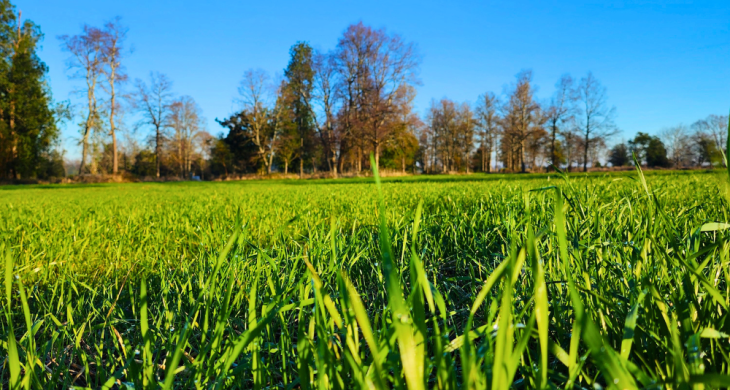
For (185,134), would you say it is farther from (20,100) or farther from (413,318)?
(413,318)

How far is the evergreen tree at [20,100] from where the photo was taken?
26266mm

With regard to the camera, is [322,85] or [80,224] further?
[322,85]

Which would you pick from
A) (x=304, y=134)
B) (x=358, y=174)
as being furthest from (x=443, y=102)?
(x=358, y=174)

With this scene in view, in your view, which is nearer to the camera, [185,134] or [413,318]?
[413,318]

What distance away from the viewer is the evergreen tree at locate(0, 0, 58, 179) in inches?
1034

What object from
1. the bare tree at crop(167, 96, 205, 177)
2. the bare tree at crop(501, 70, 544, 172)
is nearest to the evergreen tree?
the bare tree at crop(167, 96, 205, 177)

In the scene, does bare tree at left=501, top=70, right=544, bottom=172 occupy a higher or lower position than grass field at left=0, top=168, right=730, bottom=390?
higher

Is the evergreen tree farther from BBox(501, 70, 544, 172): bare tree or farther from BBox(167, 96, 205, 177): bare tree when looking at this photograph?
BBox(501, 70, 544, 172): bare tree

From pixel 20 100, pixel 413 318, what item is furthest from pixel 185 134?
pixel 413 318

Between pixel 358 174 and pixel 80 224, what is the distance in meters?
27.4

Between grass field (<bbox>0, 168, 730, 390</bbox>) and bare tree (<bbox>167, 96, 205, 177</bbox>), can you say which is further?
bare tree (<bbox>167, 96, 205, 177</bbox>)

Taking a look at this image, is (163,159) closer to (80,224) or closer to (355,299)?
(80,224)

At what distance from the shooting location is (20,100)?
2670cm

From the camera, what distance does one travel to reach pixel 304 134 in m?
38.6
